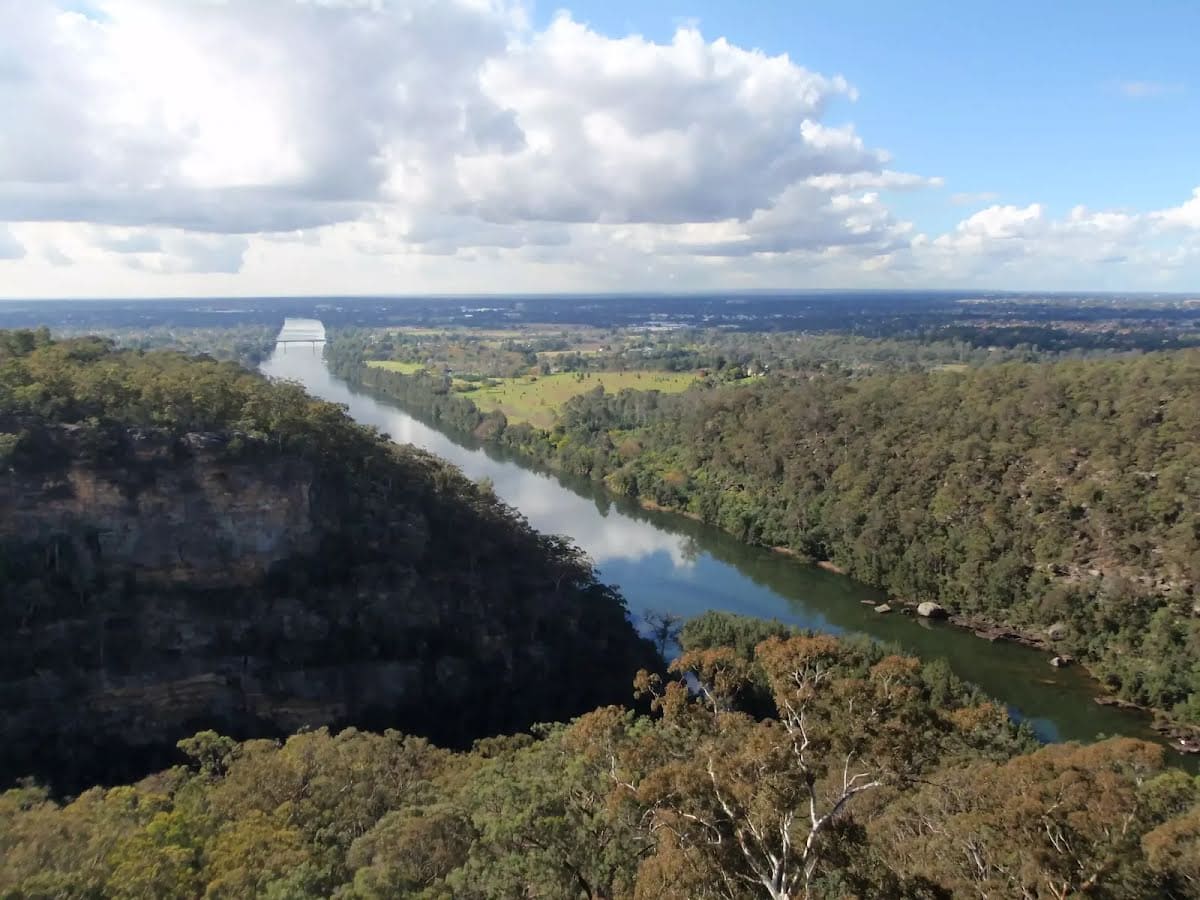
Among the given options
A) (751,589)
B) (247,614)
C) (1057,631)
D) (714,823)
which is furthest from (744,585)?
(714,823)

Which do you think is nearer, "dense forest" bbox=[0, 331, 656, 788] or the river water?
"dense forest" bbox=[0, 331, 656, 788]

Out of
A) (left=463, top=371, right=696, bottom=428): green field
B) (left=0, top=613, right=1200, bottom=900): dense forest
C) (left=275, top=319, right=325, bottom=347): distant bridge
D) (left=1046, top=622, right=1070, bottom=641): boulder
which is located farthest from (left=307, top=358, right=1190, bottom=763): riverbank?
(left=275, top=319, right=325, bottom=347): distant bridge

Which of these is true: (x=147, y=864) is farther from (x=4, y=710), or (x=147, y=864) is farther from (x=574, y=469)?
(x=574, y=469)

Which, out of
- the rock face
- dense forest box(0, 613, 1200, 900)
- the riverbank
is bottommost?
the riverbank

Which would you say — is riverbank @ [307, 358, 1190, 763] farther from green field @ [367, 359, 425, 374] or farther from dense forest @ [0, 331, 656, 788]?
green field @ [367, 359, 425, 374]

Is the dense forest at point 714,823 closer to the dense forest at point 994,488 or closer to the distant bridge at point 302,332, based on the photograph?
the dense forest at point 994,488

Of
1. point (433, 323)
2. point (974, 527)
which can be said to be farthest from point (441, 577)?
point (433, 323)
